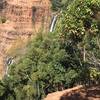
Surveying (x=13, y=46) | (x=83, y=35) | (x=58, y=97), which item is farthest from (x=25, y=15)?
(x=83, y=35)

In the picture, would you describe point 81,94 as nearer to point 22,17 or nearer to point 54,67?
point 54,67

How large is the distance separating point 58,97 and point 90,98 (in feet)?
7.69

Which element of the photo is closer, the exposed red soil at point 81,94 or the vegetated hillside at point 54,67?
the vegetated hillside at point 54,67

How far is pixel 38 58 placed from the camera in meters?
30.3

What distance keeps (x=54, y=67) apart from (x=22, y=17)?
27879 millimetres

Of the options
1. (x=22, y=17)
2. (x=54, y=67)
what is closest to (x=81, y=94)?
(x=54, y=67)

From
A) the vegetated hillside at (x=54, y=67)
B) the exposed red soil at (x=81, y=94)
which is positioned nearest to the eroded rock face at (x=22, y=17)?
the vegetated hillside at (x=54, y=67)

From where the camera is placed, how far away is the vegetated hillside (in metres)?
19.7

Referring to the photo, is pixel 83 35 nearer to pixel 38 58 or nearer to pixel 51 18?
pixel 38 58

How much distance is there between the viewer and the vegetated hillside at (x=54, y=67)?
19656mm

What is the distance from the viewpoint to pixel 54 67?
27906 millimetres

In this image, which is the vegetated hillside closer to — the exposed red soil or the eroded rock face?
the exposed red soil

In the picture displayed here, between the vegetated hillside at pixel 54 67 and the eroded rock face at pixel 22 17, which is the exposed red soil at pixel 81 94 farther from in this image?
the eroded rock face at pixel 22 17

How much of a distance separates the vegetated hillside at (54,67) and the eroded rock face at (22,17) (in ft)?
71.4
